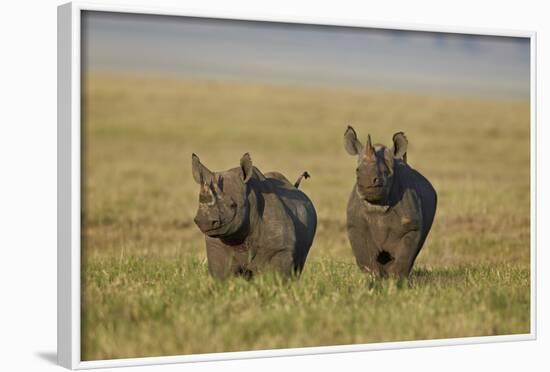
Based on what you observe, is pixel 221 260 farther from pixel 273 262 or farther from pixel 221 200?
pixel 221 200

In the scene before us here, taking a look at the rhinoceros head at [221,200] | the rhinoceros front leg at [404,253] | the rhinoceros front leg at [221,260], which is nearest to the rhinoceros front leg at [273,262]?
the rhinoceros front leg at [221,260]

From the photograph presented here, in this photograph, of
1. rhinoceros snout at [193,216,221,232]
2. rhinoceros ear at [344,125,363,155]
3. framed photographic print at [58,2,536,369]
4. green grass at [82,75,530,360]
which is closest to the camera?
framed photographic print at [58,2,536,369]

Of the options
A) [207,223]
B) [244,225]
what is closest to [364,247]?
[244,225]

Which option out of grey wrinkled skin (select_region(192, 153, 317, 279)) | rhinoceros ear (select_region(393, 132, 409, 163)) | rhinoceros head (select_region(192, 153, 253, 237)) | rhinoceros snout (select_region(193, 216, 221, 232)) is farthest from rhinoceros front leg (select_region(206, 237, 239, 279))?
rhinoceros ear (select_region(393, 132, 409, 163))

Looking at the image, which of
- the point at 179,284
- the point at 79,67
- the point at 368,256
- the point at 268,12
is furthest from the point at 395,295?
the point at 79,67

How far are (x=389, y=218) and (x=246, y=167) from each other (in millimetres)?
1583

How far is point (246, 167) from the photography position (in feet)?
37.6

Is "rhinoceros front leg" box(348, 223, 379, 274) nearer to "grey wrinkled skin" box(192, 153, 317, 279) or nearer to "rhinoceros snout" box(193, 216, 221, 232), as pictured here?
"grey wrinkled skin" box(192, 153, 317, 279)

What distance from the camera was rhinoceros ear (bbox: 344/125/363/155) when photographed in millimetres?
12075

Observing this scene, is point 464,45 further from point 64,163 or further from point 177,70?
point 64,163

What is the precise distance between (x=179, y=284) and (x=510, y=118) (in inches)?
198

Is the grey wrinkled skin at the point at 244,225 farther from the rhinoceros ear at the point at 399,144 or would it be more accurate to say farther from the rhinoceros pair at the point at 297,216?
the rhinoceros ear at the point at 399,144

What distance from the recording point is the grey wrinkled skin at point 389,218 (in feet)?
39.6

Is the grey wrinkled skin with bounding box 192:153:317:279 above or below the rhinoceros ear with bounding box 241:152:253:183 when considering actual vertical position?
below
